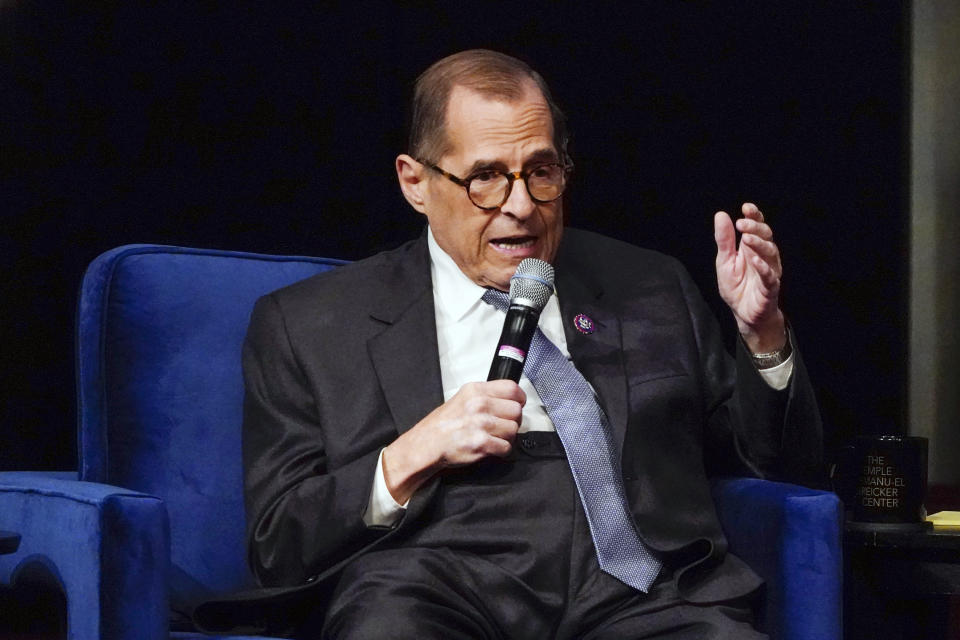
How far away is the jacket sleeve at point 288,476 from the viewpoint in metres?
1.67

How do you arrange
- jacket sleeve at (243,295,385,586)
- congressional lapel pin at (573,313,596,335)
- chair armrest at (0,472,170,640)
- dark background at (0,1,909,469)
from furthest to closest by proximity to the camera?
dark background at (0,1,909,469)
congressional lapel pin at (573,313,596,335)
jacket sleeve at (243,295,385,586)
chair armrest at (0,472,170,640)

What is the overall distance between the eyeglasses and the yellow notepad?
819mm

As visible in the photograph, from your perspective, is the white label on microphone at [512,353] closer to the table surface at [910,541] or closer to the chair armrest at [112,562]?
the chair armrest at [112,562]

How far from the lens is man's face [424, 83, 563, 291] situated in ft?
6.01

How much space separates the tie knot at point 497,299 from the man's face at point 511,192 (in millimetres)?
14

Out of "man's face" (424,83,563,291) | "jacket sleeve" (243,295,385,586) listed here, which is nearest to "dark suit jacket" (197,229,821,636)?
"jacket sleeve" (243,295,385,586)

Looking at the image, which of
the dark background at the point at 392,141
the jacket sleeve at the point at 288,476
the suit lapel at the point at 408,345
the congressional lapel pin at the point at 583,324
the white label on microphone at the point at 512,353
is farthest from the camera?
the dark background at the point at 392,141

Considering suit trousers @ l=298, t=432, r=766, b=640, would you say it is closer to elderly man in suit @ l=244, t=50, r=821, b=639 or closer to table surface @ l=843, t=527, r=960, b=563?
elderly man in suit @ l=244, t=50, r=821, b=639

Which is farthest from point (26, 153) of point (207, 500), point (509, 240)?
point (509, 240)

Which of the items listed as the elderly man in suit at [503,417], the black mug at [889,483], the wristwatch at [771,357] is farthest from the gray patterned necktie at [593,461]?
the black mug at [889,483]

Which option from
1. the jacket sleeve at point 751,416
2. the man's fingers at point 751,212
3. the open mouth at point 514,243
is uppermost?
the man's fingers at point 751,212

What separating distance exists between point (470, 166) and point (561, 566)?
0.62m

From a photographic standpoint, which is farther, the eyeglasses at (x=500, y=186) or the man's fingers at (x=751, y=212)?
the eyeglasses at (x=500, y=186)

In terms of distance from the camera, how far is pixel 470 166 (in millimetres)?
1856
